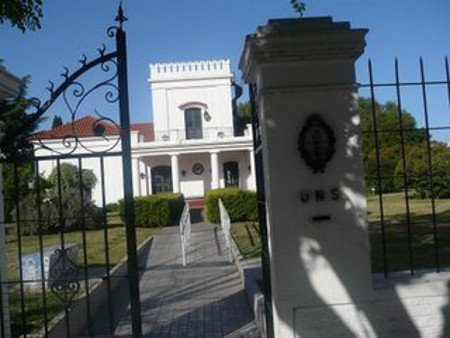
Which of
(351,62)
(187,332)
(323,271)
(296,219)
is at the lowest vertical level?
(187,332)

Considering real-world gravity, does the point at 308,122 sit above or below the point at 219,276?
above

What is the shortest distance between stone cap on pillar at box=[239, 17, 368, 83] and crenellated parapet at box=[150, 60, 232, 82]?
35076 millimetres

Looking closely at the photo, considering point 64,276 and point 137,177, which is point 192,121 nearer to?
point 137,177

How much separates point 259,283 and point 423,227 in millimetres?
8626

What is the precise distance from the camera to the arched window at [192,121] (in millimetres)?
39438

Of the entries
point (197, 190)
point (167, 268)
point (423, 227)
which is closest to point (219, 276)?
point (167, 268)

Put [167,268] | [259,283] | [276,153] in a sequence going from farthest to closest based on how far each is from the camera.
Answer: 1. [167,268]
2. [259,283]
3. [276,153]

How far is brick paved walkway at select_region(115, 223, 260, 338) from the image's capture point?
7.06m

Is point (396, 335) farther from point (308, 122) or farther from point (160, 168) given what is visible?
point (160, 168)

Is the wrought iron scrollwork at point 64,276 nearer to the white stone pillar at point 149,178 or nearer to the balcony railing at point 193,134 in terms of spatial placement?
the balcony railing at point 193,134

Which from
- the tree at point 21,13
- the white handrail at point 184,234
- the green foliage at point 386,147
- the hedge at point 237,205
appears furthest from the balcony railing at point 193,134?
the tree at point 21,13

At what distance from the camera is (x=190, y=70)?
39.1m

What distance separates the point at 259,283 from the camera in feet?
24.5

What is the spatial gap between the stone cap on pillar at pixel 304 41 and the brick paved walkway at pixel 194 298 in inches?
138
